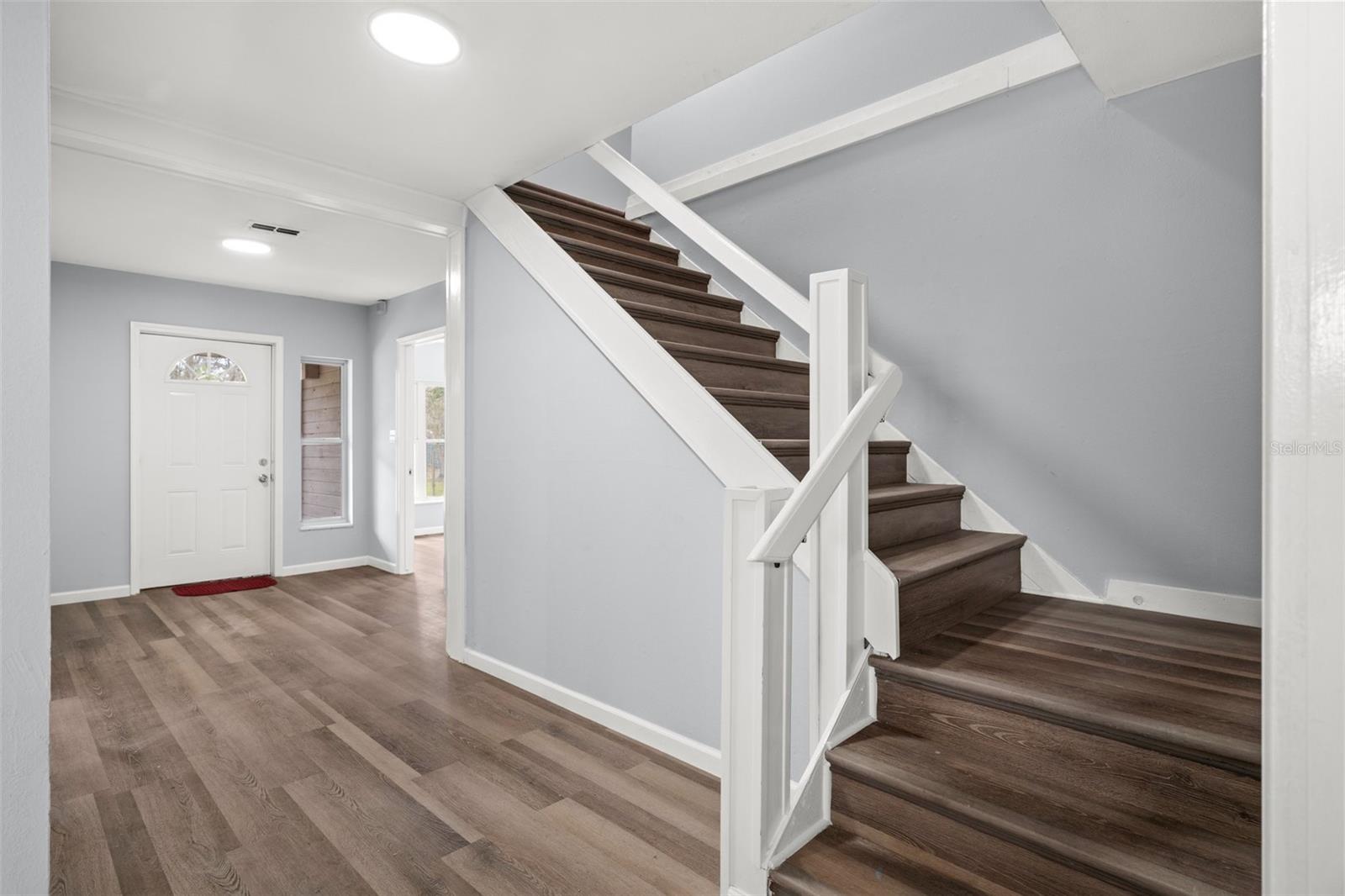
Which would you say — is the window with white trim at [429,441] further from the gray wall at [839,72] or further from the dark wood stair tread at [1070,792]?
the dark wood stair tread at [1070,792]

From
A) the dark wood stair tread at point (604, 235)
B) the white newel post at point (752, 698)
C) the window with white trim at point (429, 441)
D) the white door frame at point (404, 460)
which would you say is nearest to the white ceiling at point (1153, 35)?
the white newel post at point (752, 698)

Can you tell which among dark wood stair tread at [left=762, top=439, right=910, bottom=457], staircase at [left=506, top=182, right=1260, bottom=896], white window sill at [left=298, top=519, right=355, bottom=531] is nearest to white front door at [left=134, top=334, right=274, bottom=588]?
white window sill at [left=298, top=519, right=355, bottom=531]

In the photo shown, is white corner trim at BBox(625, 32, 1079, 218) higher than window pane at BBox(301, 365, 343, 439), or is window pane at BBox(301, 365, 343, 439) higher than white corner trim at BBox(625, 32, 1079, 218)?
white corner trim at BBox(625, 32, 1079, 218)

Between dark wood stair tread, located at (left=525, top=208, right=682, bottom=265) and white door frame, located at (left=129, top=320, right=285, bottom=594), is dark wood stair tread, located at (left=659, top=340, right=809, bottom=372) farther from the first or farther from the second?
white door frame, located at (left=129, top=320, right=285, bottom=594)

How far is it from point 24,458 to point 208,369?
16.2ft

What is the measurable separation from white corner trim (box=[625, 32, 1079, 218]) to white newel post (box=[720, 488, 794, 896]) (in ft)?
6.45

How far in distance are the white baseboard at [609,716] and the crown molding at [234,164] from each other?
7.38 feet

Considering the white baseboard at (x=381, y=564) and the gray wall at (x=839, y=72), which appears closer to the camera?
the gray wall at (x=839, y=72)

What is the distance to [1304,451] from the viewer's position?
634mm

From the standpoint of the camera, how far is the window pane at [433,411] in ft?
27.2

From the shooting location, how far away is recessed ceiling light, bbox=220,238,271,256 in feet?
13.7

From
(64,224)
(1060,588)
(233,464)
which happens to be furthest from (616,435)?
(233,464)

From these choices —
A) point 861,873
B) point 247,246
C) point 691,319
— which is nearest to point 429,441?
point 247,246

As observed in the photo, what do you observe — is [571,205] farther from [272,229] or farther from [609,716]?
[609,716]
